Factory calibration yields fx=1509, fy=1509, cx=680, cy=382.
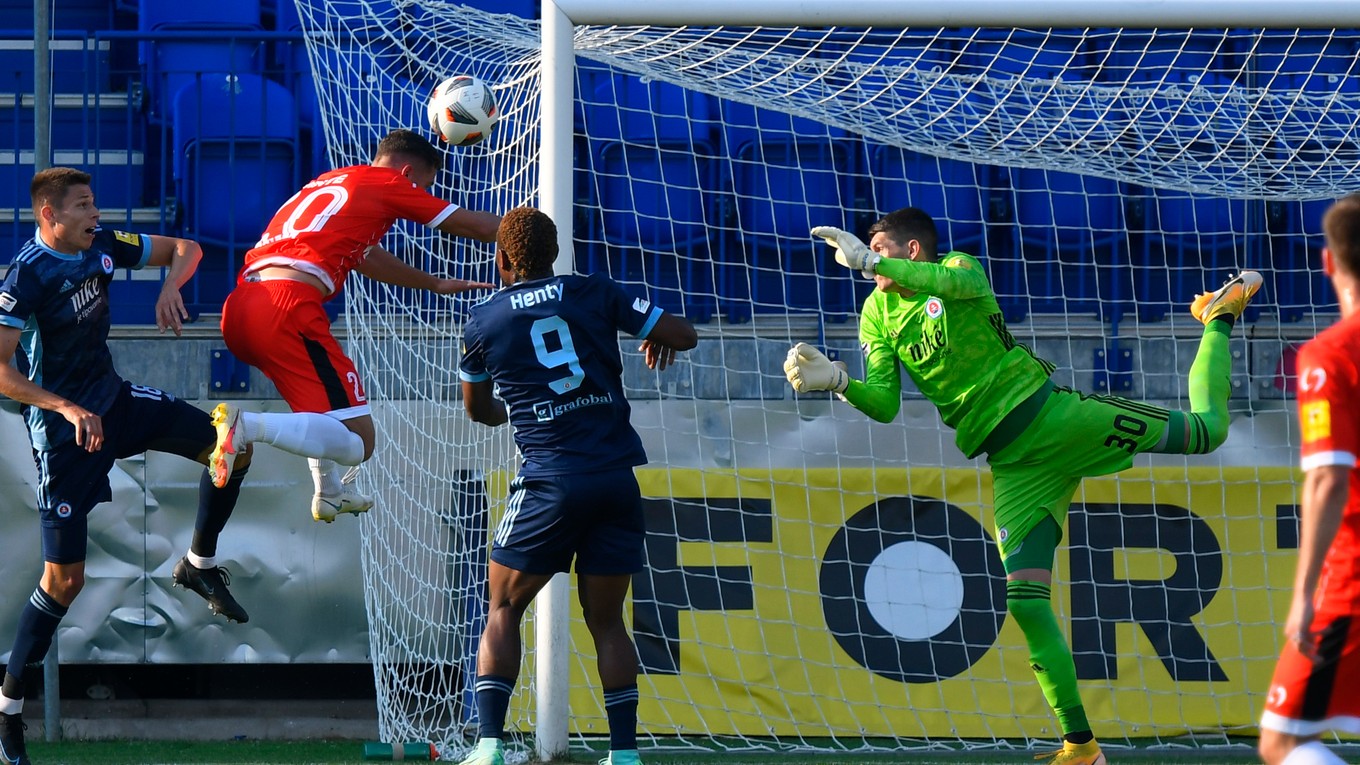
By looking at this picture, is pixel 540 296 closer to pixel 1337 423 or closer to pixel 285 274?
pixel 285 274

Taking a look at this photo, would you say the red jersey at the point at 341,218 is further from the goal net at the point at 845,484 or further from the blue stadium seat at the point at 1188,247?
the blue stadium seat at the point at 1188,247

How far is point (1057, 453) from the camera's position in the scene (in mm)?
5305

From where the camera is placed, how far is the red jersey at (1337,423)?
9.98 feet

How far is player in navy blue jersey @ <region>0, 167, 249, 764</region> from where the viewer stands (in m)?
5.29

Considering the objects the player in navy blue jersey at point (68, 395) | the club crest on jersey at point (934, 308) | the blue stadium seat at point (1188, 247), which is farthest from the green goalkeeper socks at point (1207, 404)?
the player in navy blue jersey at point (68, 395)

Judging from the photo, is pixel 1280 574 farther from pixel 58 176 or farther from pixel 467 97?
pixel 58 176

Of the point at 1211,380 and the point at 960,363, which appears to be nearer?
the point at 960,363

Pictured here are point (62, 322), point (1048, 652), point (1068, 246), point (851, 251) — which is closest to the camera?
point (851, 251)

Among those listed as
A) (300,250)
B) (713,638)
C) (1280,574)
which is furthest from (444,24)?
(1280,574)

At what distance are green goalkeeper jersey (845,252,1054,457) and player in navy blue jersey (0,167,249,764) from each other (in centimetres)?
239

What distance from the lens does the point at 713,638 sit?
659 cm

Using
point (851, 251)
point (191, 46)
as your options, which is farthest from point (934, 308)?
point (191, 46)

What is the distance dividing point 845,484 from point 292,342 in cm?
252

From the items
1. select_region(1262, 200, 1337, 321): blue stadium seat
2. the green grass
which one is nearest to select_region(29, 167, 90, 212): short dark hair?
the green grass
